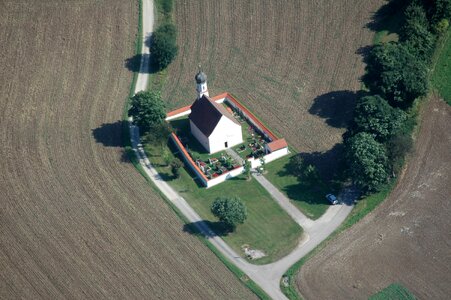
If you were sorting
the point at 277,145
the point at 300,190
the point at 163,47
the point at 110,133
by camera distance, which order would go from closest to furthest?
1. the point at 300,190
2. the point at 277,145
3. the point at 110,133
4. the point at 163,47

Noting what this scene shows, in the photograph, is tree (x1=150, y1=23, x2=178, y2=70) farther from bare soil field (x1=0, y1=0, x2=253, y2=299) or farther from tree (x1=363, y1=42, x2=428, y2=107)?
tree (x1=363, y1=42, x2=428, y2=107)

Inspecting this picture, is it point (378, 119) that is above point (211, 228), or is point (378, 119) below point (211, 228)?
above

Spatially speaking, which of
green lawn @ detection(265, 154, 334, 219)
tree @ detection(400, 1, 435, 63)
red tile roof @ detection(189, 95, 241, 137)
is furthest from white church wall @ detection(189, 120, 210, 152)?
tree @ detection(400, 1, 435, 63)

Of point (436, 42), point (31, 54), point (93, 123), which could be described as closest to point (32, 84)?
point (31, 54)

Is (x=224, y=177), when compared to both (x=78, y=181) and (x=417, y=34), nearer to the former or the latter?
(x=78, y=181)

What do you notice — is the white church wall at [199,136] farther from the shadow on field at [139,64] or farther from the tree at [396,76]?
the tree at [396,76]

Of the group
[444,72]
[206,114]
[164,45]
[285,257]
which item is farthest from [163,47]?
[285,257]
